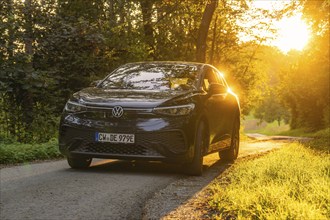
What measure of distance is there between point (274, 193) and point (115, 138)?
9.07 feet

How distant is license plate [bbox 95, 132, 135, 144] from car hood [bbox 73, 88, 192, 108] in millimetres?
412

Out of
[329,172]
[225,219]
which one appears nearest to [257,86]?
[329,172]

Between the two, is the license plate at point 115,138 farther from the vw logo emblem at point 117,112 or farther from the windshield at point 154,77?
the windshield at point 154,77

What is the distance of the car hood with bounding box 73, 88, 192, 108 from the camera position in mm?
7613

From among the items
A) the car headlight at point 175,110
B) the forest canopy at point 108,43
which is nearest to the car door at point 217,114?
the car headlight at point 175,110

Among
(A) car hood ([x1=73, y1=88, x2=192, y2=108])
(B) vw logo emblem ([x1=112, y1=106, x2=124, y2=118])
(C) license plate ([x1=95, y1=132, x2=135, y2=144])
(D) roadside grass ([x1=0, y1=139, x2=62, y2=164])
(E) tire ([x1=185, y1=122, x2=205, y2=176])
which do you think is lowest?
(D) roadside grass ([x1=0, y1=139, x2=62, y2=164])

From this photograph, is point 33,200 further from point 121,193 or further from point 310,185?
point 310,185

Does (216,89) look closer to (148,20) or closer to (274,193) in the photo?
(274,193)

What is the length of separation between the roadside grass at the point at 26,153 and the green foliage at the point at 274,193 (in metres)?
4.20

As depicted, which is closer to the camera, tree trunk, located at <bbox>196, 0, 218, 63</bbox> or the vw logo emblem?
the vw logo emblem

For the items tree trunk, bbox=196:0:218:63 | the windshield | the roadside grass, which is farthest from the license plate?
tree trunk, bbox=196:0:218:63

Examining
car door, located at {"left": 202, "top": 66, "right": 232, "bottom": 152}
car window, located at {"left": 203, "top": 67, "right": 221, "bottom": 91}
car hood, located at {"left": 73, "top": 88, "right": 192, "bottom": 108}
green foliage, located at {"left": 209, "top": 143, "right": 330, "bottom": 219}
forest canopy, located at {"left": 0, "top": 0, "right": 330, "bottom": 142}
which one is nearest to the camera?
green foliage, located at {"left": 209, "top": 143, "right": 330, "bottom": 219}

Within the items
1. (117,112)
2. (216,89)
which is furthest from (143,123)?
(216,89)

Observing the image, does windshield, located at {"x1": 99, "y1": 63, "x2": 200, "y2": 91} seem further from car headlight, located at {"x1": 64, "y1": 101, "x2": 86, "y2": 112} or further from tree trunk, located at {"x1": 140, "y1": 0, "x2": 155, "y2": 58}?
tree trunk, located at {"x1": 140, "y1": 0, "x2": 155, "y2": 58}
